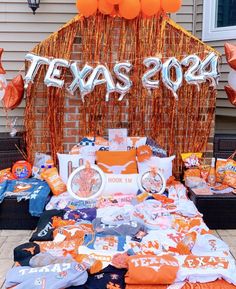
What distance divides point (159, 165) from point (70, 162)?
91cm

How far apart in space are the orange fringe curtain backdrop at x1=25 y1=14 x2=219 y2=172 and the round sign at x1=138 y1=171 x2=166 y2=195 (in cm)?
53

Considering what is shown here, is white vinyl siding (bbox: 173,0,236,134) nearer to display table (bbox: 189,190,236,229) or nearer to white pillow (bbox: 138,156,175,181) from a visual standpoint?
white pillow (bbox: 138,156,175,181)

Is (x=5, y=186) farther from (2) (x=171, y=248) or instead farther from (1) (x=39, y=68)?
(2) (x=171, y=248)

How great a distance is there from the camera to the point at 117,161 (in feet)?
12.3

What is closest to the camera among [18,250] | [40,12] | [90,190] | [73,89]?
[18,250]

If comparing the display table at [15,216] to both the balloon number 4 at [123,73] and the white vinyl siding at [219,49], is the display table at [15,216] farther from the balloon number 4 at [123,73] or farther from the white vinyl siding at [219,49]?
the white vinyl siding at [219,49]

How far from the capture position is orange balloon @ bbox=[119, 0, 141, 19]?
355 centimetres

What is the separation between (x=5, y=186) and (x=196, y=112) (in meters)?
2.12

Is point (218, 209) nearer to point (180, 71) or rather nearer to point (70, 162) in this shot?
point (180, 71)

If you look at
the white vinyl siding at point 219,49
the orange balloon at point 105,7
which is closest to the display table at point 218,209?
the white vinyl siding at point 219,49

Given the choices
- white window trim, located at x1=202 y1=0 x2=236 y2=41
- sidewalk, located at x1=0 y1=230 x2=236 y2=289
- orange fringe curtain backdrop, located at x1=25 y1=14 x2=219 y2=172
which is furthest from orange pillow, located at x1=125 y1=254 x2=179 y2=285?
white window trim, located at x1=202 y1=0 x2=236 y2=41

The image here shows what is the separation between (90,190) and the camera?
138 inches

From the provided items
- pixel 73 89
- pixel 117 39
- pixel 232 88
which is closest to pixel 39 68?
pixel 73 89

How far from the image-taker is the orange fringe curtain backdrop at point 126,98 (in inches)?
150
